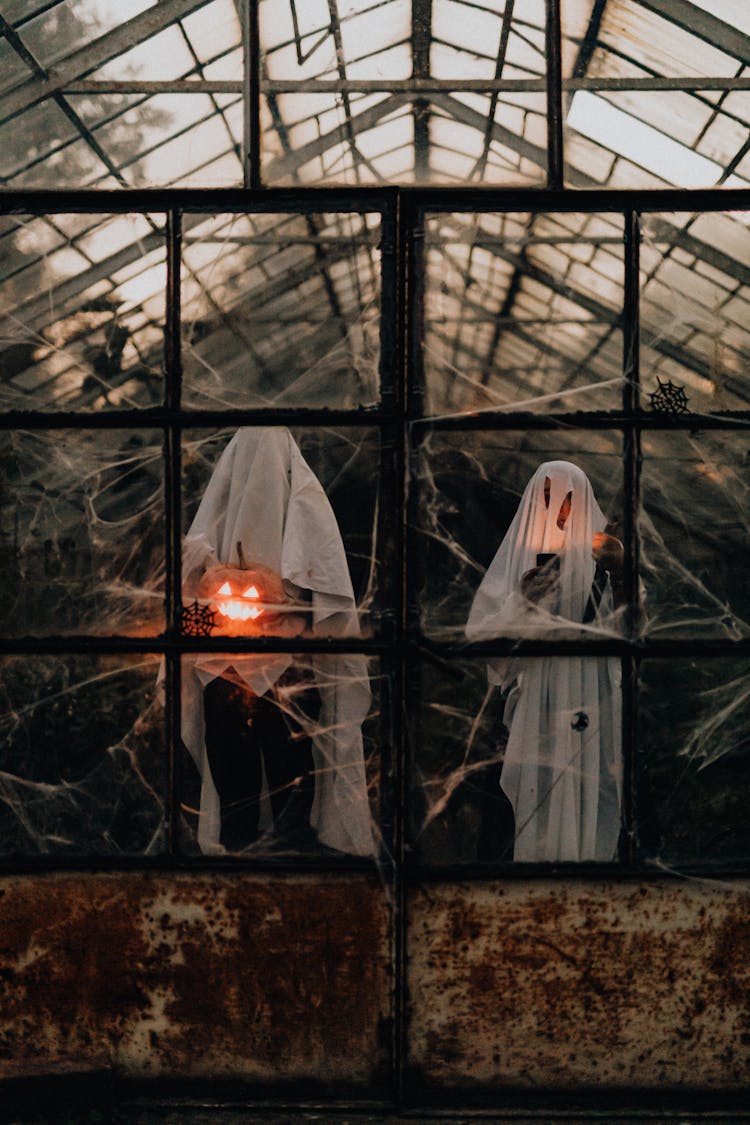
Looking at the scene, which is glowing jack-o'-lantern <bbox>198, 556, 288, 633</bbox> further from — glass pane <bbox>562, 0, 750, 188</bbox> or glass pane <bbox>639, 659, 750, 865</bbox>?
glass pane <bbox>562, 0, 750, 188</bbox>

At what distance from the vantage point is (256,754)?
2734 mm

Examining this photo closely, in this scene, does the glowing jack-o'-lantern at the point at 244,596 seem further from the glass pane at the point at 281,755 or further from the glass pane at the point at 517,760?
the glass pane at the point at 517,760

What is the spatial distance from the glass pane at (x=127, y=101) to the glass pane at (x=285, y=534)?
28.2 inches

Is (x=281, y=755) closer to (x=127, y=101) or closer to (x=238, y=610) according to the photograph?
(x=238, y=610)

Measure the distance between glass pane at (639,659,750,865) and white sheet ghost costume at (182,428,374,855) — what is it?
0.74 metres

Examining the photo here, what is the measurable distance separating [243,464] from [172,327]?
396mm

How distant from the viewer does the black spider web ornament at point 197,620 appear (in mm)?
2689

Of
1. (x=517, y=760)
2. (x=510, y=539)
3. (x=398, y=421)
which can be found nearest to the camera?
(x=398, y=421)

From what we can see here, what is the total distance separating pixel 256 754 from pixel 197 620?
39cm

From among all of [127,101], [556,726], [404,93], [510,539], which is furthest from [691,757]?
[127,101]

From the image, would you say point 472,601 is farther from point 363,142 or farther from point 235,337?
point 363,142

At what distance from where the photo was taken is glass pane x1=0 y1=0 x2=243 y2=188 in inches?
106

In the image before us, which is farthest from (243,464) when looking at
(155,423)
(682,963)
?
(682,963)

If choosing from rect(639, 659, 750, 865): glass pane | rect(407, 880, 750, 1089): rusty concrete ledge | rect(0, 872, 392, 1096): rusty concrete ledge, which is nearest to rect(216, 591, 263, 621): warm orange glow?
rect(0, 872, 392, 1096): rusty concrete ledge
